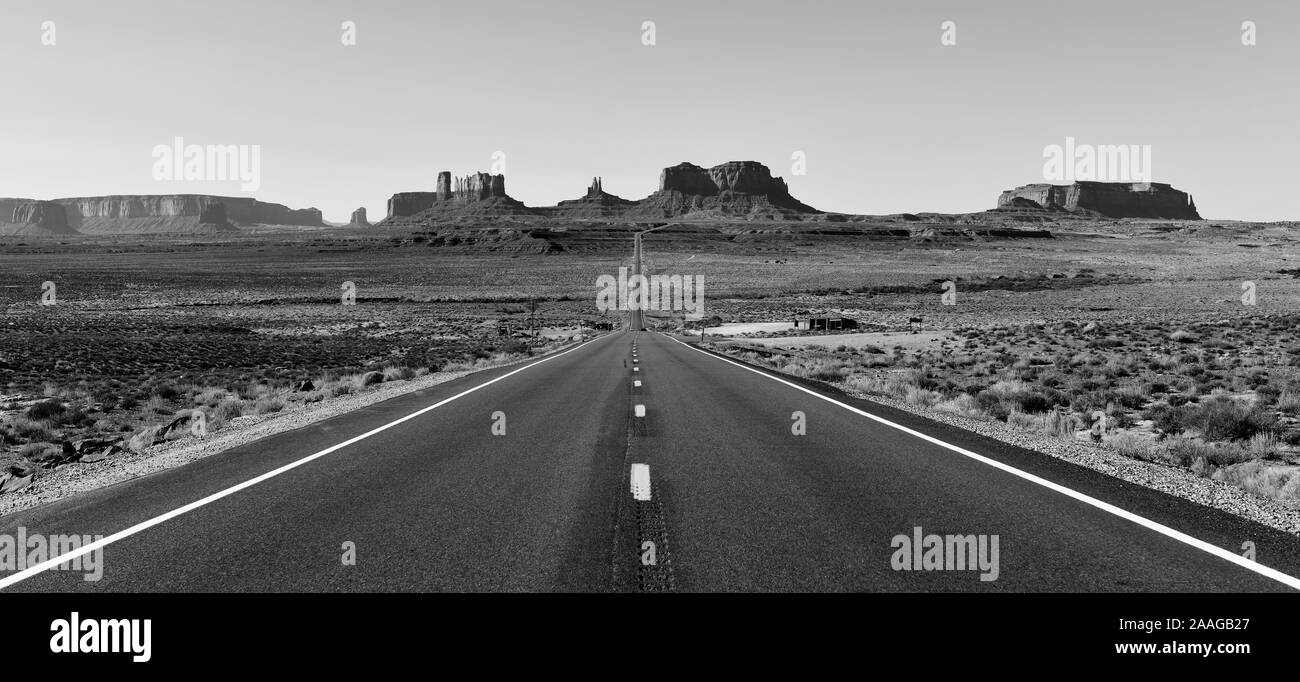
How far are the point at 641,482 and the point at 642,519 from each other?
1.36 meters

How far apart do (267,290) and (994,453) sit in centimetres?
10475

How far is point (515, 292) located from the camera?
104m

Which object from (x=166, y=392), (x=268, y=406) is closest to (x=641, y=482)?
(x=268, y=406)

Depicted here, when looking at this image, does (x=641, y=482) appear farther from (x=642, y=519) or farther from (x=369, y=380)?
(x=369, y=380)

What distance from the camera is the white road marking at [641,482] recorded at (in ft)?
23.0

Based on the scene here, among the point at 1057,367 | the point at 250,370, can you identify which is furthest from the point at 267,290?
the point at 1057,367

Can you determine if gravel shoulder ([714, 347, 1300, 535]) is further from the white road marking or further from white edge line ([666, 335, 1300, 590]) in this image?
the white road marking

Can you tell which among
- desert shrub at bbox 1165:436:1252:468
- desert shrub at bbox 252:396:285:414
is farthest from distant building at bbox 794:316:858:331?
desert shrub at bbox 1165:436:1252:468

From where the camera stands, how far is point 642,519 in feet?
20.4

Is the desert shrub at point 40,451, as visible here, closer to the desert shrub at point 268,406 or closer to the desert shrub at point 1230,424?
the desert shrub at point 268,406

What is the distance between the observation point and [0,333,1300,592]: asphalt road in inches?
193
